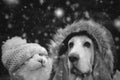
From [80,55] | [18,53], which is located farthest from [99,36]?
[18,53]

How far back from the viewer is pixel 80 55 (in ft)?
9.78

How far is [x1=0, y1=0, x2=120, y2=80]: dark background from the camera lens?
162 inches

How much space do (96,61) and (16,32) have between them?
1.94 metres

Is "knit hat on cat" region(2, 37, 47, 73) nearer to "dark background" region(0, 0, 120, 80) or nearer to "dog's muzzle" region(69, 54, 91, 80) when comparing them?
"dark background" region(0, 0, 120, 80)

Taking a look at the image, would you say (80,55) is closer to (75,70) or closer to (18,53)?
(75,70)

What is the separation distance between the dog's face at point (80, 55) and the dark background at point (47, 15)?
33.1 inches

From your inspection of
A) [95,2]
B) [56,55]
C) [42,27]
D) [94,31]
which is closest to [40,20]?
[42,27]

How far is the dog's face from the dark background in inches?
33.1

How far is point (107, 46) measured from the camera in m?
3.13

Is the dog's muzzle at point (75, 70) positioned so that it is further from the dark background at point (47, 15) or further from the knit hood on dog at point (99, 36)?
the dark background at point (47, 15)

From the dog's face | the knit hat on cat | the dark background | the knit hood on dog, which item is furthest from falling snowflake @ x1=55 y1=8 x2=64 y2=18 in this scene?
the dog's face

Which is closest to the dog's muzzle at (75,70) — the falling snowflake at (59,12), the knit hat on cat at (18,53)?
the knit hat on cat at (18,53)

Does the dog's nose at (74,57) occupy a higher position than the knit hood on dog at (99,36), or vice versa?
the knit hood on dog at (99,36)

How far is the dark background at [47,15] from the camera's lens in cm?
411
